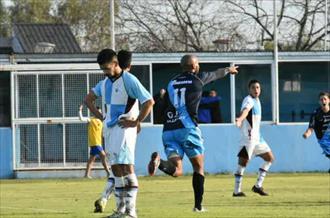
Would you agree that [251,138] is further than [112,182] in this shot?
Yes

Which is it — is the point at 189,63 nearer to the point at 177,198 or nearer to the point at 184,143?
the point at 184,143

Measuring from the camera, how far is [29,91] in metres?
30.9

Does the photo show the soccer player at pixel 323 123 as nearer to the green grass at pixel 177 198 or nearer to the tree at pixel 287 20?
the green grass at pixel 177 198

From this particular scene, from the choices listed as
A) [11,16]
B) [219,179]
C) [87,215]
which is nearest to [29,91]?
[219,179]

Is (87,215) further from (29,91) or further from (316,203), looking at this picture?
(29,91)

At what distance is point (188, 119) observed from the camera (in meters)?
15.7

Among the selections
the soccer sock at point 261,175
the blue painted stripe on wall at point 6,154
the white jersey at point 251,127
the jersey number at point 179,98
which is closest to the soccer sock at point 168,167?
the jersey number at point 179,98

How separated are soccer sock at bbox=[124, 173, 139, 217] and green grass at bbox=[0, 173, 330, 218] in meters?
0.63

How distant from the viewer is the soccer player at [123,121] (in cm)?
1367

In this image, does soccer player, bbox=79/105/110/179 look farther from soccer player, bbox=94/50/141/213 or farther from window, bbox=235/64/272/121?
soccer player, bbox=94/50/141/213

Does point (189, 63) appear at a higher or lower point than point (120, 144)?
higher

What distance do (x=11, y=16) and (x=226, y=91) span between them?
4556 centimetres

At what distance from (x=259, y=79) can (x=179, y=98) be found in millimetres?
17179

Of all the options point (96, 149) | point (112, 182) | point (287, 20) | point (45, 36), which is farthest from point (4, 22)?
point (112, 182)
